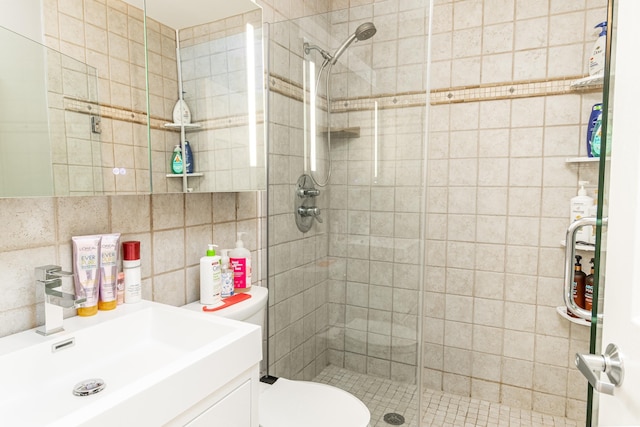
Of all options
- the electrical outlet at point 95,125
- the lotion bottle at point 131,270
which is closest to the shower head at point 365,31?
the electrical outlet at point 95,125

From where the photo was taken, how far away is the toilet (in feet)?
4.43

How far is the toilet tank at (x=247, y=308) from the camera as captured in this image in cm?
131

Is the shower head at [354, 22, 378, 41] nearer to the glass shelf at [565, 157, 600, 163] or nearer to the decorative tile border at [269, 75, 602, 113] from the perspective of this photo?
the decorative tile border at [269, 75, 602, 113]

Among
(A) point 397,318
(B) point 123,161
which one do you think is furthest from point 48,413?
(A) point 397,318

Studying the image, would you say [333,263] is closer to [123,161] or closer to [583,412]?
[123,161]

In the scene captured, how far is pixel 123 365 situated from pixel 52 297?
9.7 inches

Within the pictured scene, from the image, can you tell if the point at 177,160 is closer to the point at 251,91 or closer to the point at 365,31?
the point at 251,91

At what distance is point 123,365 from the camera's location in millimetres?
982

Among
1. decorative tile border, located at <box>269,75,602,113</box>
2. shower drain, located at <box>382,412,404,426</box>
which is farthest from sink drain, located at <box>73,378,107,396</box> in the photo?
decorative tile border, located at <box>269,75,602,113</box>

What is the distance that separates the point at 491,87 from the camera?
216 centimetres

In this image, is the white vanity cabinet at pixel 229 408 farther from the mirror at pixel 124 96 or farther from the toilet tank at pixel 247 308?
the mirror at pixel 124 96

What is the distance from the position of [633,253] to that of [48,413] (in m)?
1.07

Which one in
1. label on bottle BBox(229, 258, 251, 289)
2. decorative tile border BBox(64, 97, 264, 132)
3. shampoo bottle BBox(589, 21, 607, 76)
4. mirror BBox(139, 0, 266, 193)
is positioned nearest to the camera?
decorative tile border BBox(64, 97, 264, 132)

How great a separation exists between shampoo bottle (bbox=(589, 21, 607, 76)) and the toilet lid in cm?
191
